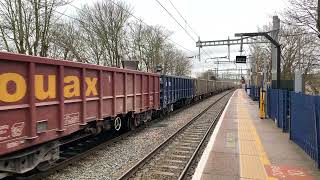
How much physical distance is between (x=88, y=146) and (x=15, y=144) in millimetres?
4963

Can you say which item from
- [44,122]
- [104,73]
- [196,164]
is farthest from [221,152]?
[44,122]

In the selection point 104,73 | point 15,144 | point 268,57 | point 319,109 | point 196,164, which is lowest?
point 196,164

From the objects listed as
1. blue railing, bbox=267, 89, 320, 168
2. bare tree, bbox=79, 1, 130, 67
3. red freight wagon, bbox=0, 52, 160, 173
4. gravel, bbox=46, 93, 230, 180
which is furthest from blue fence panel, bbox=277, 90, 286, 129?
bare tree, bbox=79, 1, 130, 67

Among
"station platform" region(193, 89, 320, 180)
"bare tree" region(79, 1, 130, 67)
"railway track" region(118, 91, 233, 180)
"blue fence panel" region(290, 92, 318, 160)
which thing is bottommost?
"railway track" region(118, 91, 233, 180)

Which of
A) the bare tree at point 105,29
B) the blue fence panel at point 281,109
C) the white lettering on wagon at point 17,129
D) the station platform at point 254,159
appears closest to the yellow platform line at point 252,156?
the station platform at point 254,159

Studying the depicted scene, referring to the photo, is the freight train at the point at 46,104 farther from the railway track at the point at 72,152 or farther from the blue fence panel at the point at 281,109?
the blue fence panel at the point at 281,109

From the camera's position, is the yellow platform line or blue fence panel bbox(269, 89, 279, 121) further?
blue fence panel bbox(269, 89, 279, 121)

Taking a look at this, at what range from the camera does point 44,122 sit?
7.35 meters

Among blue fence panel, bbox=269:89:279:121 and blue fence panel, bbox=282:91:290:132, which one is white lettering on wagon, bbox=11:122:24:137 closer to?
blue fence panel, bbox=282:91:290:132

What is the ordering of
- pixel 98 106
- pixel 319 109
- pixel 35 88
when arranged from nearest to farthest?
pixel 35 88 → pixel 319 109 → pixel 98 106

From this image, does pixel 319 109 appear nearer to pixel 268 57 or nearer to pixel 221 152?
pixel 221 152

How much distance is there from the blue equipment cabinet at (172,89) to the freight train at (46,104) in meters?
6.92

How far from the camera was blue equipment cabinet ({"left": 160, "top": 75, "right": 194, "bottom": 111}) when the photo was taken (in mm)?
18750

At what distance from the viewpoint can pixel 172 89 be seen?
71.0ft
